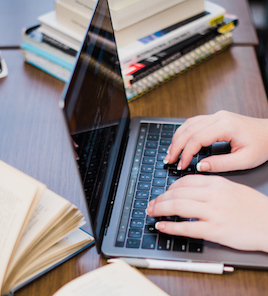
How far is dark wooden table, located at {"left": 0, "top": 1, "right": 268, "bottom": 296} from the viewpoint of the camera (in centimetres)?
83

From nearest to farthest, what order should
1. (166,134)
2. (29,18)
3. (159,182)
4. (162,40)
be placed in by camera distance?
(159,182) → (166,134) → (162,40) → (29,18)

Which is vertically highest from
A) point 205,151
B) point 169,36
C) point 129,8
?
point 129,8

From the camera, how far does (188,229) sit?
26.2 inches

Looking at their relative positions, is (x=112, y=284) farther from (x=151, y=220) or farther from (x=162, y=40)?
(x=162, y=40)

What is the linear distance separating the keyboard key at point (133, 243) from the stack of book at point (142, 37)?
16.3 inches

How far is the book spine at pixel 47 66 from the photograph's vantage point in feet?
3.48

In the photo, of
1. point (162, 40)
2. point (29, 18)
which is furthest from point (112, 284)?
point (29, 18)

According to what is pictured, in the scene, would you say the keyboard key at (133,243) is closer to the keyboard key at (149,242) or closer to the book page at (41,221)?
the keyboard key at (149,242)

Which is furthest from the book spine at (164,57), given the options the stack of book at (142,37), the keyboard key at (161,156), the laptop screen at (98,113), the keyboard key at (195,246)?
the keyboard key at (195,246)

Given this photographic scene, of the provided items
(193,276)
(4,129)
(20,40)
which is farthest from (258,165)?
(20,40)

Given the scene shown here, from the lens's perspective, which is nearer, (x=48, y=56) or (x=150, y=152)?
(x=150, y=152)

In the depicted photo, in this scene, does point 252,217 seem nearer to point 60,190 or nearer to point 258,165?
point 258,165

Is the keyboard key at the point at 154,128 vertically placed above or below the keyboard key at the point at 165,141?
above

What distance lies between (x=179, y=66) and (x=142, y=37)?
0.12 metres
